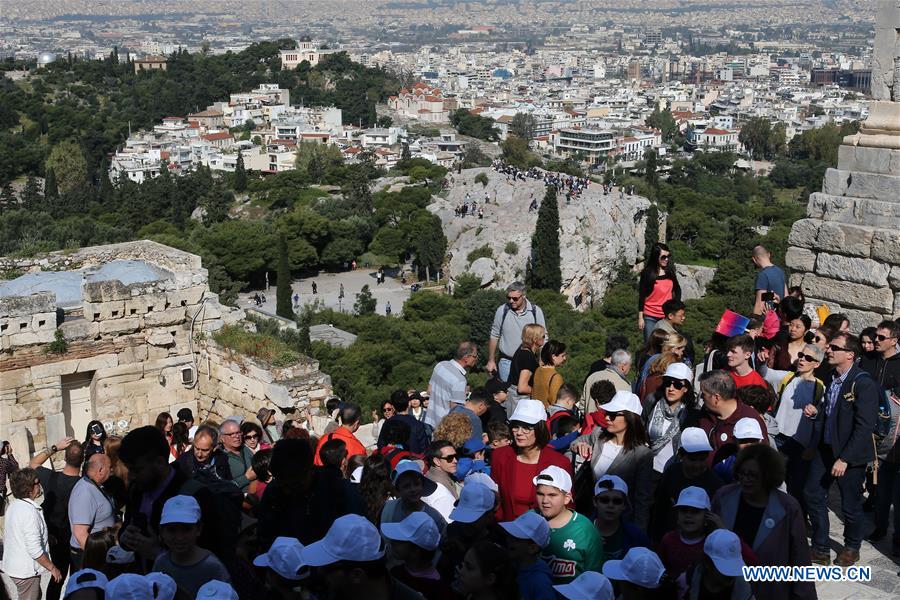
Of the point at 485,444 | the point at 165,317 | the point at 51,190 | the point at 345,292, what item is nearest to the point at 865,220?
the point at 485,444

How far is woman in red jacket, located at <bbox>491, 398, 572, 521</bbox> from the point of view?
4594mm

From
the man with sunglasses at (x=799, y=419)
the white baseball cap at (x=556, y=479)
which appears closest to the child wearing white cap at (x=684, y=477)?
the white baseball cap at (x=556, y=479)

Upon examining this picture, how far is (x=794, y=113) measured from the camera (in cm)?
15275

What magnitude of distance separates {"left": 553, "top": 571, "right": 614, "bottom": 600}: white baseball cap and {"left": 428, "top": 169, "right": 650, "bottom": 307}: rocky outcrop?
4660 cm

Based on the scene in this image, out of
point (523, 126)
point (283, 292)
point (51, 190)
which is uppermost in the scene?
point (51, 190)

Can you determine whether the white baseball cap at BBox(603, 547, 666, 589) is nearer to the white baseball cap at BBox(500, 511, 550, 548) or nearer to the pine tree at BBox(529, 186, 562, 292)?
the white baseball cap at BBox(500, 511, 550, 548)

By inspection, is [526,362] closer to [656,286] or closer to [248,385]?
[656,286]

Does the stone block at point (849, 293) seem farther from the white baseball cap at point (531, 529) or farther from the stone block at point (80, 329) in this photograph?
the stone block at point (80, 329)

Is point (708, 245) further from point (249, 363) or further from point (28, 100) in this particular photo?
point (28, 100)

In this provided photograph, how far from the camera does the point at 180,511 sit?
3781mm

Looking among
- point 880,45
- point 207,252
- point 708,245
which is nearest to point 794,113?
point 708,245

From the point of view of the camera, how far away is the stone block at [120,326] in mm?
7859

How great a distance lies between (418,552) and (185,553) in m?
0.88

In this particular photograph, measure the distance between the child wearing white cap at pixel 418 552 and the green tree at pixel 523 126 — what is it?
130591 millimetres
